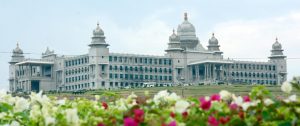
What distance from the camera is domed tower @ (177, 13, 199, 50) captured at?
456ft

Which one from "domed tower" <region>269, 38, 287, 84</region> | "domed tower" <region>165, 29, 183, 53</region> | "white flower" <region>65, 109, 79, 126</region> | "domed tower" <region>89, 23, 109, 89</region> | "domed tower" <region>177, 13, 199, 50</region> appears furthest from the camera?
"domed tower" <region>269, 38, 287, 84</region>

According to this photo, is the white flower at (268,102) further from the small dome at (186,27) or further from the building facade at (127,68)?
the small dome at (186,27)

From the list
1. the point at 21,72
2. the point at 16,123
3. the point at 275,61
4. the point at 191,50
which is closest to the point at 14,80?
the point at 21,72

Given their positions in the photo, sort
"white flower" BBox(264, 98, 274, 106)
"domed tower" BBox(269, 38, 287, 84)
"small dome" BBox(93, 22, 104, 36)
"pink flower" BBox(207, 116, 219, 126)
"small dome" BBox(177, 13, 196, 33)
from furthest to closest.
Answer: "domed tower" BBox(269, 38, 287, 84)
"small dome" BBox(177, 13, 196, 33)
"small dome" BBox(93, 22, 104, 36)
"white flower" BBox(264, 98, 274, 106)
"pink flower" BBox(207, 116, 219, 126)

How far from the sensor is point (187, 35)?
13975 centimetres

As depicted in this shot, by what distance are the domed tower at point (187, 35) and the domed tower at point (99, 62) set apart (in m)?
18.3

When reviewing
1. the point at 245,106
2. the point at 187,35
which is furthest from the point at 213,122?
the point at 187,35

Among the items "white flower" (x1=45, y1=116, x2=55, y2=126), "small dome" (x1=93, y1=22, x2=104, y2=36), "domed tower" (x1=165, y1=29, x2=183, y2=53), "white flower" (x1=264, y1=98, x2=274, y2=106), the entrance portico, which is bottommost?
"white flower" (x1=45, y1=116, x2=55, y2=126)

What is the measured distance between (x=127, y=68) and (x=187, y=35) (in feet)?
51.7

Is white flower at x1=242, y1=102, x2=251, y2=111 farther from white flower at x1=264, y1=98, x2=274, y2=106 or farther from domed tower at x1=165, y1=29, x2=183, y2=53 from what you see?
domed tower at x1=165, y1=29, x2=183, y2=53

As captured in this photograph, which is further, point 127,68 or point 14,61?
point 14,61

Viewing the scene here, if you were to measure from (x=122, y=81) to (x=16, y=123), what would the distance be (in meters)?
120

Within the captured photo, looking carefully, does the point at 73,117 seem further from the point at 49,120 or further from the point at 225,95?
the point at 225,95

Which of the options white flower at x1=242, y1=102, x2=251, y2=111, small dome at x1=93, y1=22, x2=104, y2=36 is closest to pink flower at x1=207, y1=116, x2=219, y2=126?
white flower at x1=242, y1=102, x2=251, y2=111
